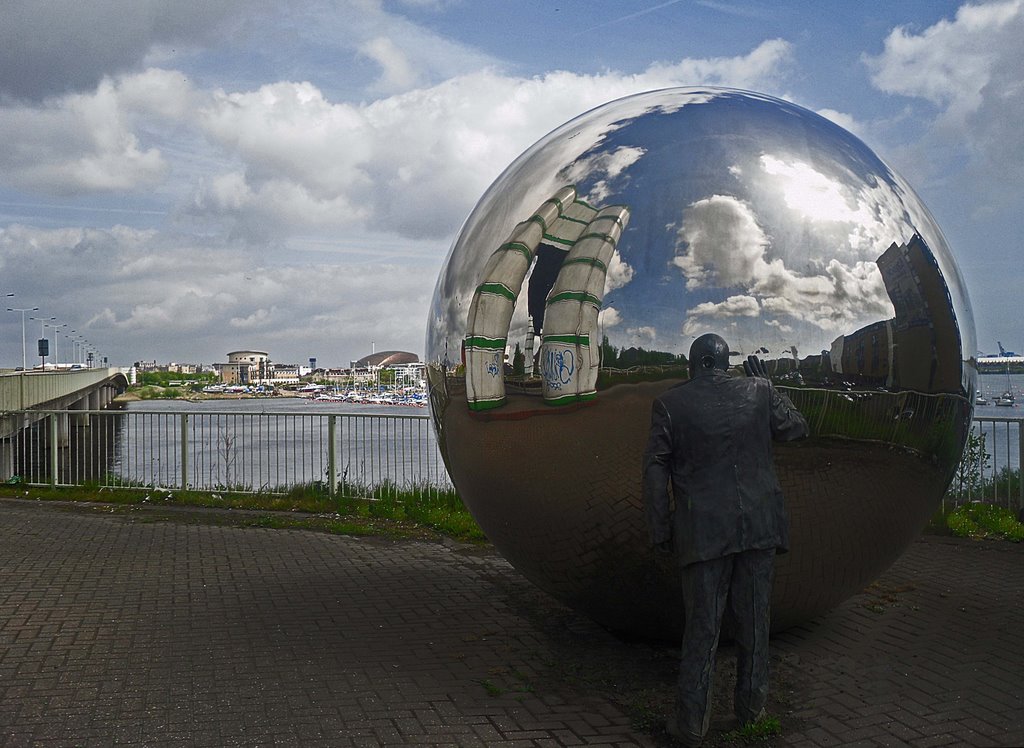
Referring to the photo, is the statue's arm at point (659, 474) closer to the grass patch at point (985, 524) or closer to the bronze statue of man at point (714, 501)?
the bronze statue of man at point (714, 501)

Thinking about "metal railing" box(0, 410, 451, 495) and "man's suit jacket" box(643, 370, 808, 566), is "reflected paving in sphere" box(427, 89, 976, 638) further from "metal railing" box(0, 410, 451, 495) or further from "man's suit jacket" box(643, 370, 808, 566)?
"metal railing" box(0, 410, 451, 495)

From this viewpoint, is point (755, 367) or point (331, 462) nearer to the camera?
point (755, 367)

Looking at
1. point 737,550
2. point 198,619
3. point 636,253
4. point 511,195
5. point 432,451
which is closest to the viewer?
point 737,550

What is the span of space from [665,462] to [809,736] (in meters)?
1.69

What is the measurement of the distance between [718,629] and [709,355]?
4.70ft

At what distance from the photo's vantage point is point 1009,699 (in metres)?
5.28

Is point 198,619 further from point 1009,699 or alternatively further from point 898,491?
point 1009,699

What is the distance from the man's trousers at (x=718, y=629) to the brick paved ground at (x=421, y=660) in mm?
240

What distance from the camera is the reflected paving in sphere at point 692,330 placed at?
4832 millimetres

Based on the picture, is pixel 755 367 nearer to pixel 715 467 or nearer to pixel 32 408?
pixel 715 467

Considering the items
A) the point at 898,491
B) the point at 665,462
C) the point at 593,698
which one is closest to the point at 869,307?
the point at 898,491

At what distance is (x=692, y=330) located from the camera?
474 cm

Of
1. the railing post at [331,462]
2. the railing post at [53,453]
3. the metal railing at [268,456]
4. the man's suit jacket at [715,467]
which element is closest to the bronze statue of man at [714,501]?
the man's suit jacket at [715,467]

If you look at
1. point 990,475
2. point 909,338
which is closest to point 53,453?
point 909,338
